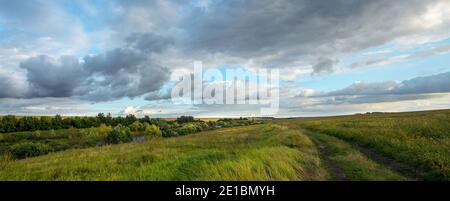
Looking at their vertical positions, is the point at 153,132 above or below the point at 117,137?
below

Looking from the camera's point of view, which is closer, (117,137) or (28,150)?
(28,150)

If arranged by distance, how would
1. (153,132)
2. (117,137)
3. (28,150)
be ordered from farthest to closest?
(153,132), (117,137), (28,150)

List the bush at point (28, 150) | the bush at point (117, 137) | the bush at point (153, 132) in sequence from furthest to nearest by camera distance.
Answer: the bush at point (153, 132)
the bush at point (117, 137)
the bush at point (28, 150)

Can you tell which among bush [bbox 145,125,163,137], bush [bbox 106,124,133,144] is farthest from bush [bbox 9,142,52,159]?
bush [bbox 145,125,163,137]

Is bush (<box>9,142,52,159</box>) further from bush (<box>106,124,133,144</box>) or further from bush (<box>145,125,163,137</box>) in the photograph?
bush (<box>145,125,163,137</box>)

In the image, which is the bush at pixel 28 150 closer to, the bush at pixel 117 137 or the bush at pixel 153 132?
the bush at pixel 117 137

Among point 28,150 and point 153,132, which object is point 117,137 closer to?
point 153,132

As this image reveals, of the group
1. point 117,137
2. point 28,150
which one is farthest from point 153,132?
point 28,150

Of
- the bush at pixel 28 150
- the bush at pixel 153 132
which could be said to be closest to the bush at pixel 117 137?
the bush at pixel 153 132
